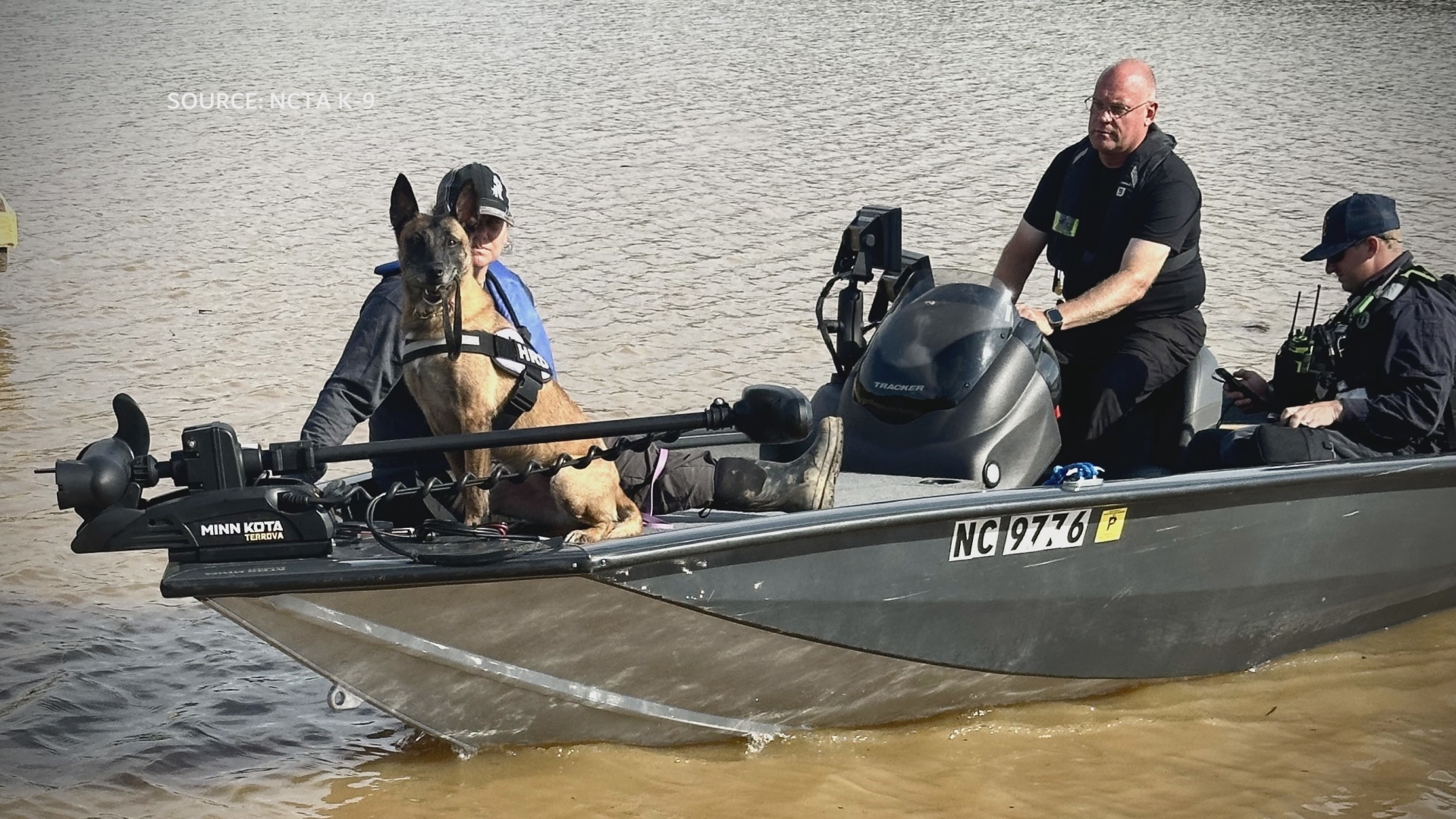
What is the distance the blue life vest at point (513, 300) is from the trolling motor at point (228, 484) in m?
0.68

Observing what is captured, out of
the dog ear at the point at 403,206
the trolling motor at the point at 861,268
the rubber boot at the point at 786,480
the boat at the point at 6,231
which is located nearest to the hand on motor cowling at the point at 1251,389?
the trolling motor at the point at 861,268

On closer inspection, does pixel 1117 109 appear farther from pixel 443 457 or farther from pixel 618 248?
pixel 618 248

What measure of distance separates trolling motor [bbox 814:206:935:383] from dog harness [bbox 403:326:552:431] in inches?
62.7

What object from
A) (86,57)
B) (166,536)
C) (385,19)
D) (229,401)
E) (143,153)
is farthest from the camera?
(385,19)


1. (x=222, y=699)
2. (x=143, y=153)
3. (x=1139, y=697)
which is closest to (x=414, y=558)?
(x=222, y=699)

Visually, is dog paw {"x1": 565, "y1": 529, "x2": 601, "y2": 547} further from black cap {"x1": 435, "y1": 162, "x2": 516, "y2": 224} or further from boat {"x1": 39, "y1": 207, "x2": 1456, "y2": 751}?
black cap {"x1": 435, "y1": 162, "x2": 516, "y2": 224}

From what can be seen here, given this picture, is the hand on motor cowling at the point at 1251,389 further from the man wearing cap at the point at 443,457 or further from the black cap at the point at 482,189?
the black cap at the point at 482,189

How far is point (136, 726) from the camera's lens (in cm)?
515

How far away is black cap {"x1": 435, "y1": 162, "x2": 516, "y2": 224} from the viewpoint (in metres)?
4.46

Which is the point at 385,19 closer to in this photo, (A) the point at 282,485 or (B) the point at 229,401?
(B) the point at 229,401

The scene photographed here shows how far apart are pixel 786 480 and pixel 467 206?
130 centimetres

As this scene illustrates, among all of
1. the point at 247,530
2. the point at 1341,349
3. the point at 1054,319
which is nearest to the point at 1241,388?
the point at 1341,349

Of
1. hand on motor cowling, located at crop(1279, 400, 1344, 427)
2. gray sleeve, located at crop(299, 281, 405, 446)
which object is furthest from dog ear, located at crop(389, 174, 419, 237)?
hand on motor cowling, located at crop(1279, 400, 1344, 427)

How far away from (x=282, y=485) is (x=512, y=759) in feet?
3.69
